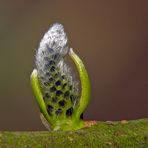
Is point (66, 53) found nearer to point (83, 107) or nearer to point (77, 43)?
point (83, 107)

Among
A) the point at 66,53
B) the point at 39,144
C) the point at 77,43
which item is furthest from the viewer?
the point at 77,43

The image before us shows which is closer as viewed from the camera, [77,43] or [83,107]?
[83,107]

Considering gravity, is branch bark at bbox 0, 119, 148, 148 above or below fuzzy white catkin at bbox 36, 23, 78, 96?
below

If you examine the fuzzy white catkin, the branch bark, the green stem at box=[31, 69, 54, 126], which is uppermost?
the fuzzy white catkin

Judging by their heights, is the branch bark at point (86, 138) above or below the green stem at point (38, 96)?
below

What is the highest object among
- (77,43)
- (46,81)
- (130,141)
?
(77,43)

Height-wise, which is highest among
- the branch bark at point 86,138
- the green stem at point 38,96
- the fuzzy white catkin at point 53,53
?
the fuzzy white catkin at point 53,53

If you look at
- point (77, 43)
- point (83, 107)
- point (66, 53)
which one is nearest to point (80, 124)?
point (83, 107)
